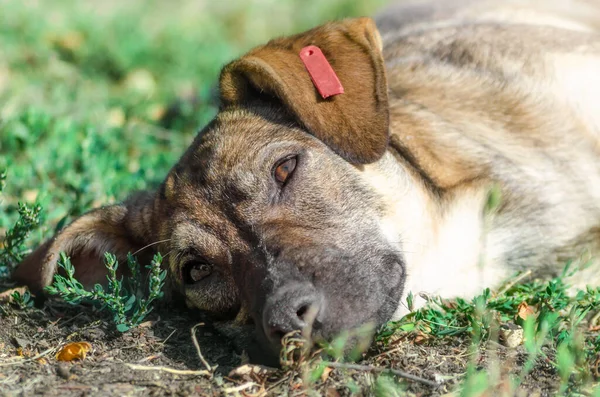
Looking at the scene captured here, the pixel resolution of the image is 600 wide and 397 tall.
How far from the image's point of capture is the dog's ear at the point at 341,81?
391 centimetres

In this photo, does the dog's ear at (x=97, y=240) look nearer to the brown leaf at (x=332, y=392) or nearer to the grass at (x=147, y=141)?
the grass at (x=147, y=141)

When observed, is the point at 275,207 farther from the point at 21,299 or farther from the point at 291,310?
the point at 21,299

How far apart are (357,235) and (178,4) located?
8.41m

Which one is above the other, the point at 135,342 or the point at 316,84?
the point at 316,84

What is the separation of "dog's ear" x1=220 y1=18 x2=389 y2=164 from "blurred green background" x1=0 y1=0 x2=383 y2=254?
4.30 ft

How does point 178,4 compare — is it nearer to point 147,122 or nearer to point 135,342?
point 147,122

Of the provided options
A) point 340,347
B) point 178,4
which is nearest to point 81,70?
point 178,4

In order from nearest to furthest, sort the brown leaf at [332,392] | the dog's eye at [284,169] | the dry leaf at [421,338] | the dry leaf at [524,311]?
the brown leaf at [332,392], the dry leaf at [421,338], the dry leaf at [524,311], the dog's eye at [284,169]

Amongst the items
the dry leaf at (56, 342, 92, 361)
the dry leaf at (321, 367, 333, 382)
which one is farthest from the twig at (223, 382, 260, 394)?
the dry leaf at (56, 342, 92, 361)

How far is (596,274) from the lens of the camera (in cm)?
426

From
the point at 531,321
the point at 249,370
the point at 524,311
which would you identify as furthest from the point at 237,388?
the point at 524,311

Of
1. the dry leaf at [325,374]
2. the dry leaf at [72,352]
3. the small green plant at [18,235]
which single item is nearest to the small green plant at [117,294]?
the dry leaf at [72,352]

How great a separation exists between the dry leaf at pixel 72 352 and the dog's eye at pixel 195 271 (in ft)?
2.04

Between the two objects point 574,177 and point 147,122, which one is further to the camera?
point 147,122
